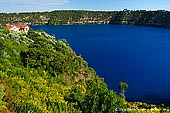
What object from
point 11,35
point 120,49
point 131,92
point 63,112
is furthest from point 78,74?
point 120,49

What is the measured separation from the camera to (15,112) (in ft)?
72.0

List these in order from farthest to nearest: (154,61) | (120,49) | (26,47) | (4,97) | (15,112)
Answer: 1. (120,49)
2. (154,61)
3. (26,47)
4. (4,97)
5. (15,112)

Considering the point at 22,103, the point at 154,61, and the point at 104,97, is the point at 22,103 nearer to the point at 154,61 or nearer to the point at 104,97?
the point at 104,97

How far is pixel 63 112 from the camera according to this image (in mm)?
25000

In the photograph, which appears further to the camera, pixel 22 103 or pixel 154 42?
pixel 154 42

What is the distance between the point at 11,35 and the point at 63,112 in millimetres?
37872

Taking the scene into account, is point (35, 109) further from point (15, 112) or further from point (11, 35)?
point (11, 35)

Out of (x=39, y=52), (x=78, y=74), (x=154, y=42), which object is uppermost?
(x=39, y=52)

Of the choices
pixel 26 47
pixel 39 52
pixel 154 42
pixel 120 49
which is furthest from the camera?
pixel 154 42

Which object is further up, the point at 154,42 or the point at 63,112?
the point at 63,112

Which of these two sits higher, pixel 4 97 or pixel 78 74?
pixel 4 97

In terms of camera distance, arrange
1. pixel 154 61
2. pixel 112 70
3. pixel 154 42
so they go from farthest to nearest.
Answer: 1. pixel 154 42
2. pixel 154 61
3. pixel 112 70

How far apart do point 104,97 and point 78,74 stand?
35283 millimetres

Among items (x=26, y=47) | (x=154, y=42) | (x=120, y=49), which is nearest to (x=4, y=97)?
(x=26, y=47)
